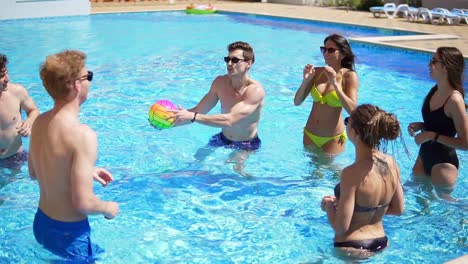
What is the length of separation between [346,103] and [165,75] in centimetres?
685

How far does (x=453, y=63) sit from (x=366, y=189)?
69.7 inches

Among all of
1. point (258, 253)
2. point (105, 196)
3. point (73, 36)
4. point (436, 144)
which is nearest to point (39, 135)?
point (258, 253)

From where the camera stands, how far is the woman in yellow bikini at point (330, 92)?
556 cm

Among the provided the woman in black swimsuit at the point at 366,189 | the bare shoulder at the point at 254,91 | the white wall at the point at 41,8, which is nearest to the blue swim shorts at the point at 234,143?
the bare shoulder at the point at 254,91

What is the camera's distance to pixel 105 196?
569 centimetres

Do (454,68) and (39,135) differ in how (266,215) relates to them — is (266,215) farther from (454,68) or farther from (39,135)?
(39,135)

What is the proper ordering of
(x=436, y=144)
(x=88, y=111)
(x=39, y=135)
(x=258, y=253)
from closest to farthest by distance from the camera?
(x=39, y=135) < (x=258, y=253) < (x=436, y=144) < (x=88, y=111)

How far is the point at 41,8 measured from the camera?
19.8 m

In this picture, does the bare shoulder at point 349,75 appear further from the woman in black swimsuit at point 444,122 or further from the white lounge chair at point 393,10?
the white lounge chair at point 393,10

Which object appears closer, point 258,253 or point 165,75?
point 258,253

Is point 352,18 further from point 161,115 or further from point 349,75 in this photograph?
point 161,115

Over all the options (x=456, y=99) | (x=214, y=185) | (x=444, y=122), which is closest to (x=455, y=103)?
(x=456, y=99)

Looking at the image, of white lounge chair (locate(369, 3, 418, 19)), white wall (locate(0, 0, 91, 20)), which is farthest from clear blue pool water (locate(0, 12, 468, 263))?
white lounge chair (locate(369, 3, 418, 19))

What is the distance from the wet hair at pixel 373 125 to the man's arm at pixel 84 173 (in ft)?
5.03
